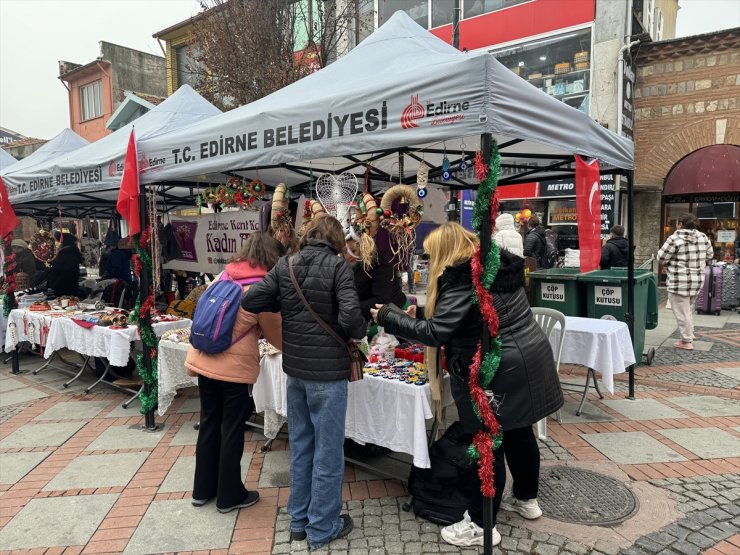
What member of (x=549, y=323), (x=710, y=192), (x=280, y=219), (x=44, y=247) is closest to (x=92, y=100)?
(x=44, y=247)

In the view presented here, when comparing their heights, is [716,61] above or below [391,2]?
below

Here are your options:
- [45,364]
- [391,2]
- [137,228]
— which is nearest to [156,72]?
[391,2]

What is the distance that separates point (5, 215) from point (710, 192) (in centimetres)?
1411

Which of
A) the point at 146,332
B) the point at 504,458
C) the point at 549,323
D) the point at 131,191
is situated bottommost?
the point at 504,458

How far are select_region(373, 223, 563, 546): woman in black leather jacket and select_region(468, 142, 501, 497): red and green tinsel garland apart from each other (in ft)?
0.18

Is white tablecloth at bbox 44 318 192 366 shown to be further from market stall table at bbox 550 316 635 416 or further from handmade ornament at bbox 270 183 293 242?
market stall table at bbox 550 316 635 416

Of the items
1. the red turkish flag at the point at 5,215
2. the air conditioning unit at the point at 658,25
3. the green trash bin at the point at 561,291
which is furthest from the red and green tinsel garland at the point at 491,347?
the air conditioning unit at the point at 658,25

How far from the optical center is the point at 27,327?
6520 millimetres

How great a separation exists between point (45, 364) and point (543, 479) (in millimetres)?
6706

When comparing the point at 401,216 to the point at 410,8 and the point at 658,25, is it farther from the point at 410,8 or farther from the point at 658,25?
the point at 658,25

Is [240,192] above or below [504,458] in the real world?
above

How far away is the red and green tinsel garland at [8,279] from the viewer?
21.8 ft

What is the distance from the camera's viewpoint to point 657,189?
12.6m

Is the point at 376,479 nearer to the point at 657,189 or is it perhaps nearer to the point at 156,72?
the point at 657,189
